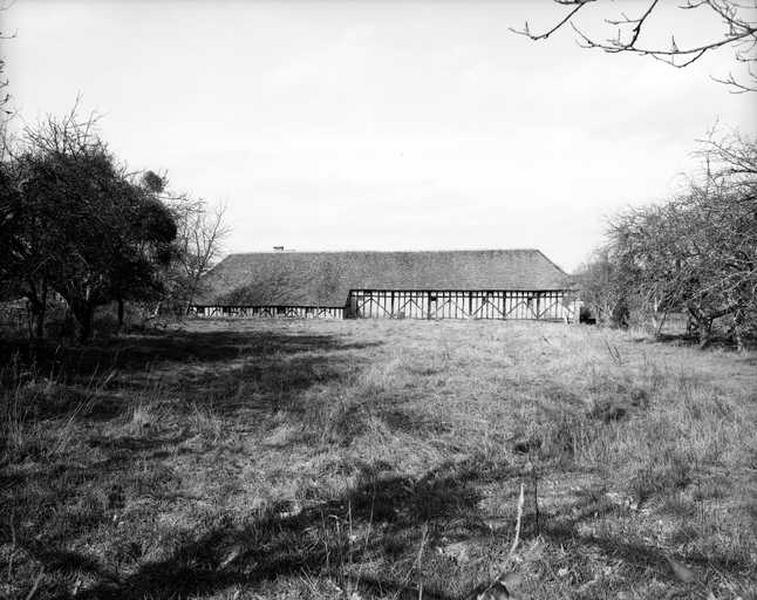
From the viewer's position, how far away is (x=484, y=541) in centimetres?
329

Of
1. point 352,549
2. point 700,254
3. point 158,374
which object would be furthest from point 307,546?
point 700,254

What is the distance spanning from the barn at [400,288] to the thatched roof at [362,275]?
0.21 feet

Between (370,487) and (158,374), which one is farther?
(158,374)

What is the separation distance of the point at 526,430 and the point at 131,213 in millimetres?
10550

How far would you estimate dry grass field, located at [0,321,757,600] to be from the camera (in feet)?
9.58

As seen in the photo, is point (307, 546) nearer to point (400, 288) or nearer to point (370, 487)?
point (370, 487)

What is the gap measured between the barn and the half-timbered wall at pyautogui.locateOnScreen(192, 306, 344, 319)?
0.06 metres

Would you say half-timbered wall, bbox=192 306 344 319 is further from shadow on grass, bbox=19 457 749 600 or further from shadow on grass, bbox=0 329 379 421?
shadow on grass, bbox=19 457 749 600

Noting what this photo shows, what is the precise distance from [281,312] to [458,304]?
37.6ft

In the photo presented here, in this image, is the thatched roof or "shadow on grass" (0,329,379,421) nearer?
"shadow on grass" (0,329,379,421)

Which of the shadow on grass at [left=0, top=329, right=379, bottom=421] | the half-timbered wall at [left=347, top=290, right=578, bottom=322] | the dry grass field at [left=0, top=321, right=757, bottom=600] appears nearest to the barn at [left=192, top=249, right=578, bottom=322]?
the half-timbered wall at [left=347, top=290, right=578, bottom=322]

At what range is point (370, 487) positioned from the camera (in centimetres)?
415

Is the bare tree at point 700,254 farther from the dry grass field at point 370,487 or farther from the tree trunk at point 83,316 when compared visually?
the tree trunk at point 83,316

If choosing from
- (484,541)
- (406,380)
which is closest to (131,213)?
(406,380)
